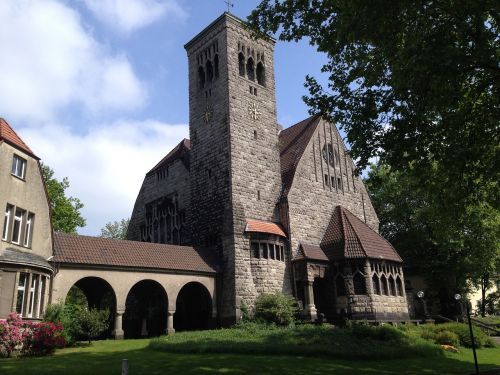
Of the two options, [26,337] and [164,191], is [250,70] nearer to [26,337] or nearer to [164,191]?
[164,191]

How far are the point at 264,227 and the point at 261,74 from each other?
12.9 meters

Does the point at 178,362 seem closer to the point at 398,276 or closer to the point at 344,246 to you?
the point at 344,246

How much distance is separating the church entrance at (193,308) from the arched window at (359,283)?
31.6 ft

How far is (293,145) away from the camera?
123 feet

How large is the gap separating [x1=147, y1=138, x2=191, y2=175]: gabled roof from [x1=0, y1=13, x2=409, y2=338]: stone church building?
181mm

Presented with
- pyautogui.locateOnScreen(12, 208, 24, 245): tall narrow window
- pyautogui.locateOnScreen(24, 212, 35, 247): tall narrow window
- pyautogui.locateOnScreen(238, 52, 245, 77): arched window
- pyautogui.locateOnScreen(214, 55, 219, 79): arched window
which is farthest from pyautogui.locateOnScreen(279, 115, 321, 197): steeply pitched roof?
pyautogui.locateOnScreen(12, 208, 24, 245): tall narrow window

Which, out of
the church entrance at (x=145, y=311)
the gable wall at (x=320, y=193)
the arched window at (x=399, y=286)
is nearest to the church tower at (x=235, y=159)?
the gable wall at (x=320, y=193)

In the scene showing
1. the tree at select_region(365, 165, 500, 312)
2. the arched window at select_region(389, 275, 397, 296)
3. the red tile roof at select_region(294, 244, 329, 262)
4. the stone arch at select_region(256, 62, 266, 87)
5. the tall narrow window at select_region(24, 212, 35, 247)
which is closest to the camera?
the tall narrow window at select_region(24, 212, 35, 247)

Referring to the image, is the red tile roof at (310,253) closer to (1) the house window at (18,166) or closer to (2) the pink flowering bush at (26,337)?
(2) the pink flowering bush at (26,337)

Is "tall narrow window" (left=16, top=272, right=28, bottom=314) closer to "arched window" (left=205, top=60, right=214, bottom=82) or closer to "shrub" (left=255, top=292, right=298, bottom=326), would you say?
"shrub" (left=255, top=292, right=298, bottom=326)

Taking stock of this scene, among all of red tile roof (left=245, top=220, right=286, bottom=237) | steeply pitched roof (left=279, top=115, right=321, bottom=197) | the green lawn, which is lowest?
the green lawn

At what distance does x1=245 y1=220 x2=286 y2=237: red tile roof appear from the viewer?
Answer: 30422 mm

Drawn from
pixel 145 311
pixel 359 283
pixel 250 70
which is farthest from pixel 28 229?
pixel 250 70

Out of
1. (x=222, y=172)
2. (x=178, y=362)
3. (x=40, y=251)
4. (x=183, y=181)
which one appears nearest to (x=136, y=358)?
(x=178, y=362)
